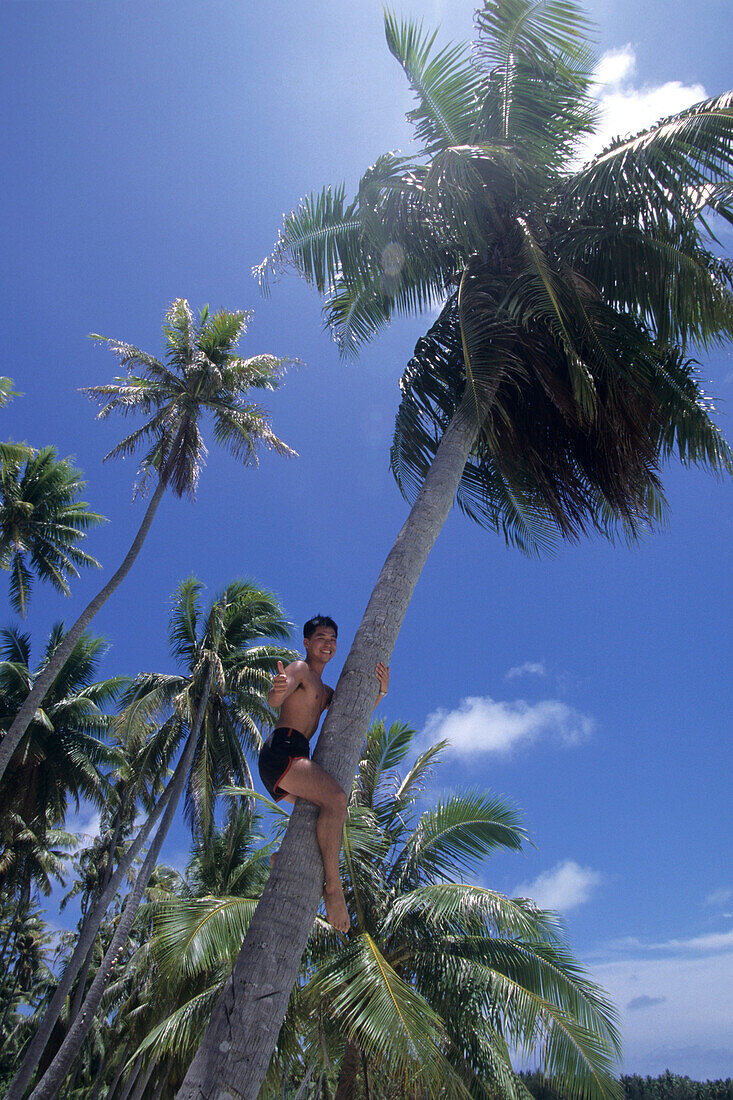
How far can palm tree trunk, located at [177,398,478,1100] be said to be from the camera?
3051 millimetres

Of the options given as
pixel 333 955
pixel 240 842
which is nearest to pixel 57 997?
pixel 240 842

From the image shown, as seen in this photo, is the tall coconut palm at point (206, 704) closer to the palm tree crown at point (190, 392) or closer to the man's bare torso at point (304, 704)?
the palm tree crown at point (190, 392)

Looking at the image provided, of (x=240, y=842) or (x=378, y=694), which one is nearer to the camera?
(x=378, y=694)

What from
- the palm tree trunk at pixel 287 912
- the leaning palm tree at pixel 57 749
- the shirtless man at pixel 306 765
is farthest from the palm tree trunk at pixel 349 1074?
the leaning palm tree at pixel 57 749

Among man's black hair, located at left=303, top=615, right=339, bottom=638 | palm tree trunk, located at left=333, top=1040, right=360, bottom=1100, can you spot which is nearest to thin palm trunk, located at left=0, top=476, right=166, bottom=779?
palm tree trunk, located at left=333, top=1040, right=360, bottom=1100

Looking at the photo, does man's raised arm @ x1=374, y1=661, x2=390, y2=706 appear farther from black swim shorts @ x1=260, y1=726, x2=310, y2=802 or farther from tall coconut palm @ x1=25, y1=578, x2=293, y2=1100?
tall coconut palm @ x1=25, y1=578, x2=293, y2=1100

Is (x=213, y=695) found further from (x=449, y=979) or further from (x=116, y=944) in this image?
(x=449, y=979)

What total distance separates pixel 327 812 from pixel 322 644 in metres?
1.17

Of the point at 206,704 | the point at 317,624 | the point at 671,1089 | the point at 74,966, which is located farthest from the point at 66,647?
the point at 671,1089

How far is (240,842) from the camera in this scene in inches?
738

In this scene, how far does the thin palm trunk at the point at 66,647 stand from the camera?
49.3 feet

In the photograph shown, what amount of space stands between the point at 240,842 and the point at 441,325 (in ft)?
51.8

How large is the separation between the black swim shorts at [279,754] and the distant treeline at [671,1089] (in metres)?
30.2

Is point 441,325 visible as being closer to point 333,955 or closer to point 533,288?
point 533,288
